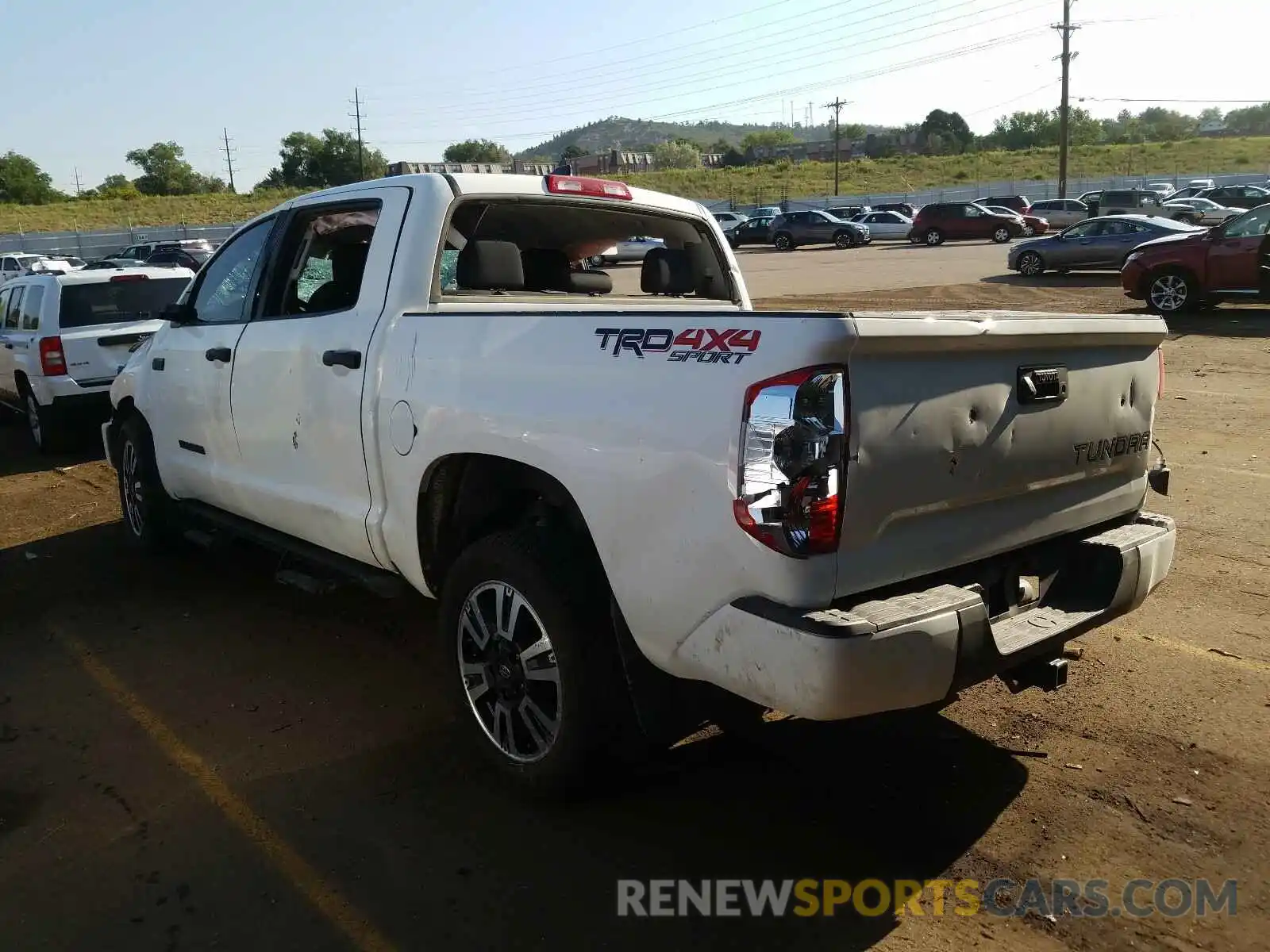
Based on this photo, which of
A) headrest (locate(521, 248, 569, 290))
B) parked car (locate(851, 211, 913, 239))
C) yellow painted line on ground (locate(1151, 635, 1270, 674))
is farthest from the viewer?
parked car (locate(851, 211, 913, 239))

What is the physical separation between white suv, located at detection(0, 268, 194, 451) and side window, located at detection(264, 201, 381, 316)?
5.30 meters

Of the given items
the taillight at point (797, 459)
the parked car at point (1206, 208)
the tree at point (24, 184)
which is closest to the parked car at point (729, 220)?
the parked car at point (1206, 208)

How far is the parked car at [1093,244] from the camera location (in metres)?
23.1

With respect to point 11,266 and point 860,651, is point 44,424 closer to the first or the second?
point 860,651

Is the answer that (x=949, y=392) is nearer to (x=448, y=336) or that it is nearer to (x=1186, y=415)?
(x=448, y=336)

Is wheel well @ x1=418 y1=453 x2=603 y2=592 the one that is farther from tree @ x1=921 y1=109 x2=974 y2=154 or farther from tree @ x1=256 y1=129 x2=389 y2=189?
tree @ x1=921 y1=109 x2=974 y2=154

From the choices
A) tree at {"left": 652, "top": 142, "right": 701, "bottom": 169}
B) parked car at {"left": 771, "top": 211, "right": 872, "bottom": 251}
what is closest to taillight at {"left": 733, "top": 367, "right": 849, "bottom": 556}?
parked car at {"left": 771, "top": 211, "right": 872, "bottom": 251}

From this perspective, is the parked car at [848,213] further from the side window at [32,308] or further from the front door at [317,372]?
the front door at [317,372]

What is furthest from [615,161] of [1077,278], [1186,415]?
[1186,415]

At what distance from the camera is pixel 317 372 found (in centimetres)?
420

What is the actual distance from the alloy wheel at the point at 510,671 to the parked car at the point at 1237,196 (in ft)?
137

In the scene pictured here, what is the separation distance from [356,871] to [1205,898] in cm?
240

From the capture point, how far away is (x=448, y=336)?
3561mm

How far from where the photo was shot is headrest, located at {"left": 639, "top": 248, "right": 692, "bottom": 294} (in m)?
5.07
